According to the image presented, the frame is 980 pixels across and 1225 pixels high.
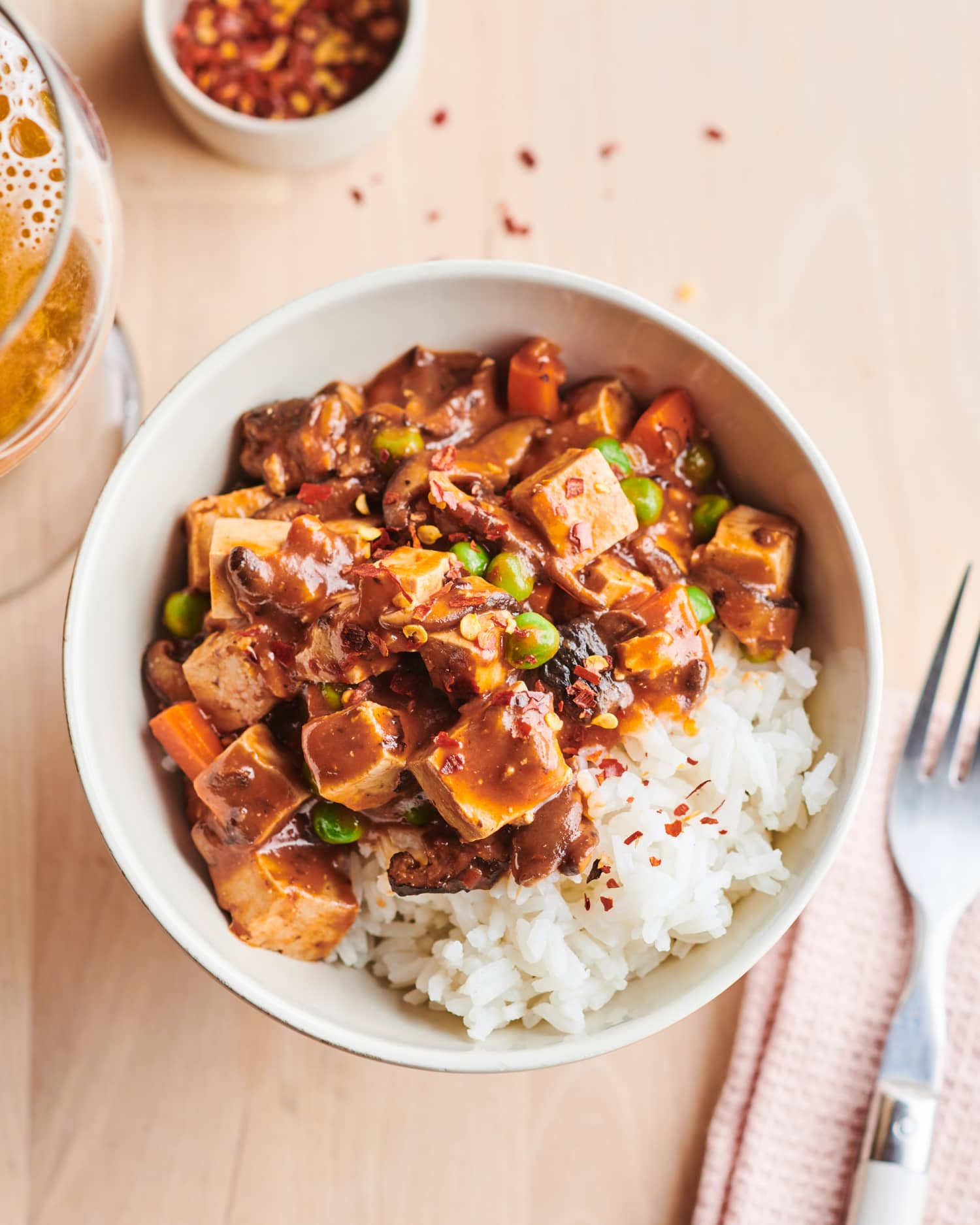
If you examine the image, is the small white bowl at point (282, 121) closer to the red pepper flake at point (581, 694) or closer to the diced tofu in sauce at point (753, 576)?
the diced tofu in sauce at point (753, 576)

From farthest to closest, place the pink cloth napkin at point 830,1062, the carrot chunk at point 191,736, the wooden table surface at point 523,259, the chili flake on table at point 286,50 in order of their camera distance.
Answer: the chili flake on table at point 286,50
the wooden table surface at point 523,259
the pink cloth napkin at point 830,1062
the carrot chunk at point 191,736

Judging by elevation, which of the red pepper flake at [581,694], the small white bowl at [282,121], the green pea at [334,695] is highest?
the small white bowl at [282,121]

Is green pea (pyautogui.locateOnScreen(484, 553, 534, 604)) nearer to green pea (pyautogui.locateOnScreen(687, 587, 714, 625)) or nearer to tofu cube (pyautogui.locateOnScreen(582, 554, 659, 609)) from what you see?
tofu cube (pyautogui.locateOnScreen(582, 554, 659, 609))

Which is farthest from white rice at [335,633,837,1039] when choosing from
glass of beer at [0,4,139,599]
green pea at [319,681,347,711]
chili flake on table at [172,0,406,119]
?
chili flake on table at [172,0,406,119]

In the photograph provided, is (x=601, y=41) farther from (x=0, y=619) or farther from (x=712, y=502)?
(x=0, y=619)

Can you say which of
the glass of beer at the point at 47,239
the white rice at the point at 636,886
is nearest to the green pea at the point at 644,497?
the white rice at the point at 636,886

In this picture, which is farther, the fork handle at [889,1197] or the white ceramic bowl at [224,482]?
the fork handle at [889,1197]

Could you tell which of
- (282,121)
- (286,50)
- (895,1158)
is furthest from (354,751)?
(286,50)
